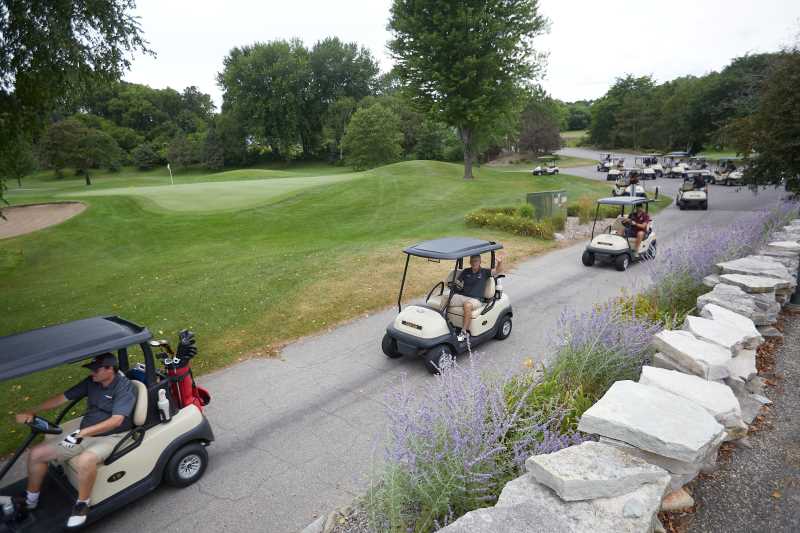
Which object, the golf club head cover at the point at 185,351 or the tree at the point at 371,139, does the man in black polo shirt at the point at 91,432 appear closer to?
the golf club head cover at the point at 185,351

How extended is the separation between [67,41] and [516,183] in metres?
27.5

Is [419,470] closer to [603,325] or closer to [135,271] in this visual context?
[603,325]

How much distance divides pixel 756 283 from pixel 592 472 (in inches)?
180

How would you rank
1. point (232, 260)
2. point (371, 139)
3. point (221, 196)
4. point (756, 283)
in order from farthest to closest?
point (371, 139), point (221, 196), point (232, 260), point (756, 283)

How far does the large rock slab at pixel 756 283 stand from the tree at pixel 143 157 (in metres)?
75.2

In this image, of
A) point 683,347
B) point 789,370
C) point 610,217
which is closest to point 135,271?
point 683,347

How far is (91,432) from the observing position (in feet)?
13.6

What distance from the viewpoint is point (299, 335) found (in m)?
8.69

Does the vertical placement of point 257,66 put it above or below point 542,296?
above

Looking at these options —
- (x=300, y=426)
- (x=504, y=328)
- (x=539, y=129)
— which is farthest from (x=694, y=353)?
(x=539, y=129)

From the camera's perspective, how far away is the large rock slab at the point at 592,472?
8.30 feet

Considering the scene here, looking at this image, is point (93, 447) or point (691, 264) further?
point (691, 264)

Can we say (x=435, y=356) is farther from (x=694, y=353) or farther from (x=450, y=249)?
(x=694, y=353)

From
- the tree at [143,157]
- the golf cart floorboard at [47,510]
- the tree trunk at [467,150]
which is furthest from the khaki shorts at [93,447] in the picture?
the tree at [143,157]
